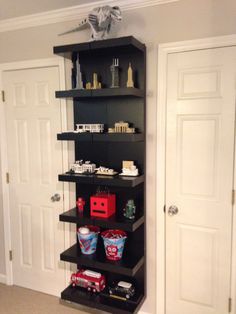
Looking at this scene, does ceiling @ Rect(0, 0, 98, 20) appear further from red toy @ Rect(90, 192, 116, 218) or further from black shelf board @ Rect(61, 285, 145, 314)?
black shelf board @ Rect(61, 285, 145, 314)

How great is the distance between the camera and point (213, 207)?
2.04 m

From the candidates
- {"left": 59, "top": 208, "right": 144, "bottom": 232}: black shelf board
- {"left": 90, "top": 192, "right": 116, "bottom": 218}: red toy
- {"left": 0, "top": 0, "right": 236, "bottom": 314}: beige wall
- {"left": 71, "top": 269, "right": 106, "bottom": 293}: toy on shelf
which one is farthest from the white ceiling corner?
{"left": 71, "top": 269, "right": 106, "bottom": 293}: toy on shelf

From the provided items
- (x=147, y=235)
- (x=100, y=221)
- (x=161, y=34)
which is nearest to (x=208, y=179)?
(x=147, y=235)

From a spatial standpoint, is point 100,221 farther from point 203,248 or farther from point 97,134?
point 203,248

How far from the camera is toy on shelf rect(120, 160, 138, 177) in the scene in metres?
2.12

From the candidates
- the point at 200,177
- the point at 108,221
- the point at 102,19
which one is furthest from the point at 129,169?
the point at 102,19

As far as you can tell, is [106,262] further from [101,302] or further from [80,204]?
[80,204]

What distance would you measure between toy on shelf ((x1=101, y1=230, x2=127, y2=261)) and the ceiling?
180cm

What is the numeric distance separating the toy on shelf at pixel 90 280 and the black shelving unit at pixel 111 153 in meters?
0.04

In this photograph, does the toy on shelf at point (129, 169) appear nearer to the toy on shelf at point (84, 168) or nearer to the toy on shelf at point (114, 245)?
the toy on shelf at point (84, 168)

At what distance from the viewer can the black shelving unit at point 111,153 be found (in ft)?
6.70

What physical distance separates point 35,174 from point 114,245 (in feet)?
3.44

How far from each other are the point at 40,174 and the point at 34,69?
948mm

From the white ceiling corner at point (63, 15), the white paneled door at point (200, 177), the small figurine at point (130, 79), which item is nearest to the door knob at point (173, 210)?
the white paneled door at point (200, 177)
